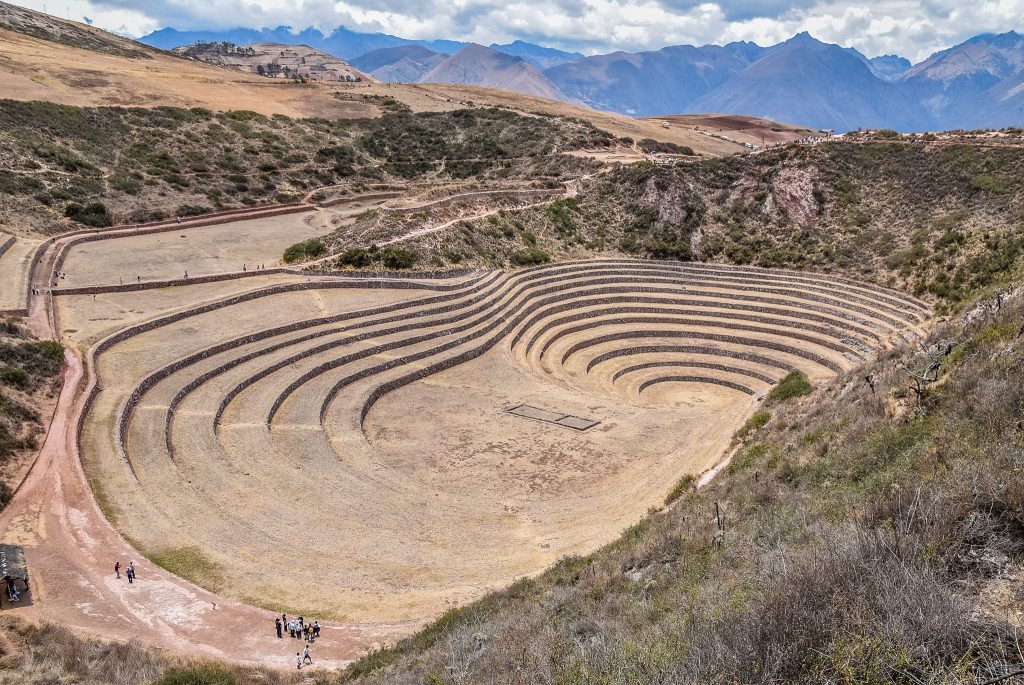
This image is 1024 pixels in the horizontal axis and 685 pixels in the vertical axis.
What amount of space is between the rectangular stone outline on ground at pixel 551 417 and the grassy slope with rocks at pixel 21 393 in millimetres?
15395

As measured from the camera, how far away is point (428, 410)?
85.4ft

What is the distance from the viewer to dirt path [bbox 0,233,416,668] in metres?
12.4

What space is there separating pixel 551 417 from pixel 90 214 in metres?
37.6

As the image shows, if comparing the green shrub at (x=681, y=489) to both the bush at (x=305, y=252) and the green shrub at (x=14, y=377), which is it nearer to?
the green shrub at (x=14, y=377)

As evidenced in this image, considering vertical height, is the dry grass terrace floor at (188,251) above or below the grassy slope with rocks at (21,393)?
above

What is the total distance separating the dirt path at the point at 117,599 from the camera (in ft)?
40.8

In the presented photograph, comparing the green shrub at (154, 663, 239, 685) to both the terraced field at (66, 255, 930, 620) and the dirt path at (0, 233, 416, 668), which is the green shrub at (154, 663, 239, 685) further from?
the terraced field at (66, 255, 930, 620)

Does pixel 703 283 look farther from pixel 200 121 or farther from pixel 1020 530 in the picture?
pixel 200 121

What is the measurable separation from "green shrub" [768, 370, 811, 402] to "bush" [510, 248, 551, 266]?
1986 centimetres

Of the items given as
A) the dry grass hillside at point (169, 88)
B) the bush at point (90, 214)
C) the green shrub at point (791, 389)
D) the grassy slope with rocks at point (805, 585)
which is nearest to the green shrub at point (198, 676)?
the grassy slope with rocks at point (805, 585)

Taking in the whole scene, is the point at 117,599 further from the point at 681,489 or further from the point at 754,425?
the point at 754,425

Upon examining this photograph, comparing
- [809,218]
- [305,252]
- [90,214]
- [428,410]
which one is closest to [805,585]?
[428,410]

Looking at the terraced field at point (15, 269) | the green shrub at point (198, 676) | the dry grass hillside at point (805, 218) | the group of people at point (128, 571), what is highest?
the dry grass hillside at point (805, 218)

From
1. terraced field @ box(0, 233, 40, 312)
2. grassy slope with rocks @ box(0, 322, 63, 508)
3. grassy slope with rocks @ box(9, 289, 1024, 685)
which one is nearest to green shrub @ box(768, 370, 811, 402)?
grassy slope with rocks @ box(9, 289, 1024, 685)
